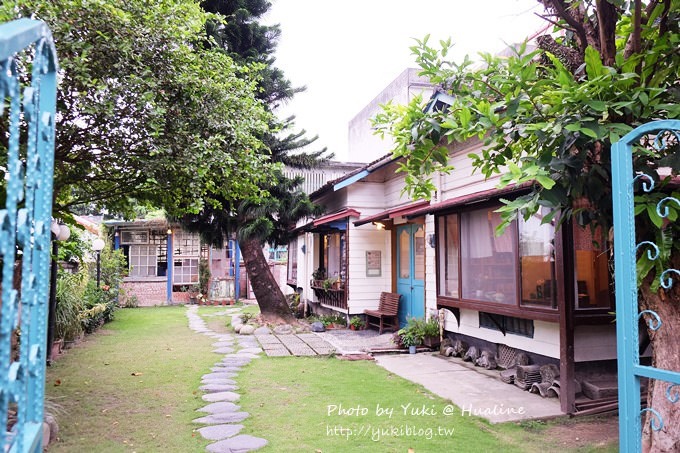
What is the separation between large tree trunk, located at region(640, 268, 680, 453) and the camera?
3.32m

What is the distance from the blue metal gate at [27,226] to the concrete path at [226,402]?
283 centimetres

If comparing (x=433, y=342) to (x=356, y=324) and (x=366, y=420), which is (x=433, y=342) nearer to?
(x=356, y=324)

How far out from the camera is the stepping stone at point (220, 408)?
17.7ft

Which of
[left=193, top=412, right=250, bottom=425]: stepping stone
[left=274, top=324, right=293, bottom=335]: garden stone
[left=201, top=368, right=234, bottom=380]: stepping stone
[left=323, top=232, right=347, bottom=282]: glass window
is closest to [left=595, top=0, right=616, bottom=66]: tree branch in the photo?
[left=193, top=412, right=250, bottom=425]: stepping stone

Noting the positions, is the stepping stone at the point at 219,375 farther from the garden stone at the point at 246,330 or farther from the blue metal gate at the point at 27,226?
the blue metal gate at the point at 27,226

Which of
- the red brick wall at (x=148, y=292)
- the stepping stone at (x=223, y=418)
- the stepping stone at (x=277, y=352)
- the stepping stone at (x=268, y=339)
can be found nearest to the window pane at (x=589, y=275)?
→ the stepping stone at (x=223, y=418)

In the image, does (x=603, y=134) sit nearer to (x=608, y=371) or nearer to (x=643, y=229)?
(x=643, y=229)

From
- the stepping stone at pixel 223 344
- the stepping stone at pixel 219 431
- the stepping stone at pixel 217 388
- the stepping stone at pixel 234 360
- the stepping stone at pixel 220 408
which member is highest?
the stepping stone at pixel 219 431

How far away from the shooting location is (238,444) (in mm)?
4379

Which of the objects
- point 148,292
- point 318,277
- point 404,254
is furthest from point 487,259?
point 148,292

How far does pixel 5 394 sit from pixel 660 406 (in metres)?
3.94

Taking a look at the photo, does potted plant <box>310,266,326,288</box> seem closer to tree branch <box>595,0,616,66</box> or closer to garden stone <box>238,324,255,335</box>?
garden stone <box>238,324,255,335</box>

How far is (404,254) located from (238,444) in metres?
7.71

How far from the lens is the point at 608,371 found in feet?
20.0
